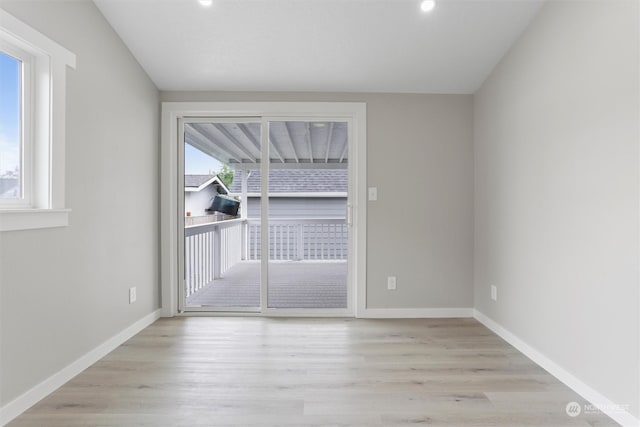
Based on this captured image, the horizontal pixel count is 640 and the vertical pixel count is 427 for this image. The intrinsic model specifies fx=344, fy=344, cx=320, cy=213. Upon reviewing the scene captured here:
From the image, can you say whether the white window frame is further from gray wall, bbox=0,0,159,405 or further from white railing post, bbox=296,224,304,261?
white railing post, bbox=296,224,304,261

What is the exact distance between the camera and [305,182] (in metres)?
3.55

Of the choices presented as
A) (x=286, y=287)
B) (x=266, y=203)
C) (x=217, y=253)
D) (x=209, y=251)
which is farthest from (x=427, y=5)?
(x=217, y=253)

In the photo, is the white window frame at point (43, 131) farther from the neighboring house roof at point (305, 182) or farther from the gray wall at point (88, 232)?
the neighboring house roof at point (305, 182)

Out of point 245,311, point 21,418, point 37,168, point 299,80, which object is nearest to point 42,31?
point 37,168

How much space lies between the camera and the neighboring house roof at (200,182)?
3.55 metres

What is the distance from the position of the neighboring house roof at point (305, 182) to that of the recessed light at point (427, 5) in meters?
1.46

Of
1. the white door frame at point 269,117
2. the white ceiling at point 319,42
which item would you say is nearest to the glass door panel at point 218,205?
the white door frame at point 269,117

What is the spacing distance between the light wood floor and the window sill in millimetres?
922

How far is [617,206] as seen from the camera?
169cm

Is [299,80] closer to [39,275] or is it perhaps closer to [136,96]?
[136,96]

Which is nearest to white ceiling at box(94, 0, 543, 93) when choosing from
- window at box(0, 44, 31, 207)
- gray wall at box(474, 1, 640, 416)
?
gray wall at box(474, 1, 640, 416)

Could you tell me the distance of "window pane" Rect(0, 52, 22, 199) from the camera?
1.77m

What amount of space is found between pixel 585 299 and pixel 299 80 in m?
2.58

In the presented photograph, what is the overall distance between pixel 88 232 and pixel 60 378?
862mm
